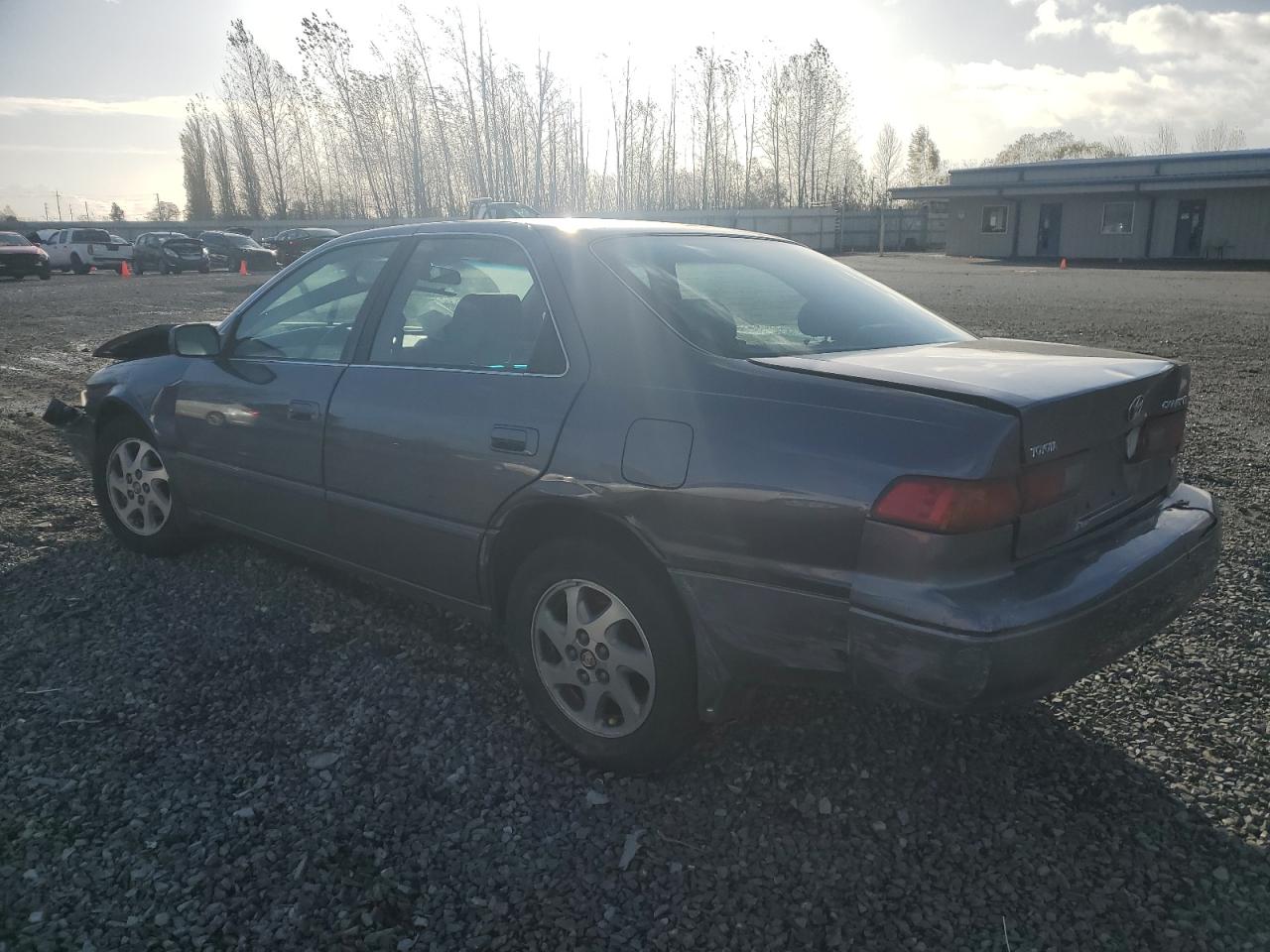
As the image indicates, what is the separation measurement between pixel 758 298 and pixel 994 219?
45883 millimetres

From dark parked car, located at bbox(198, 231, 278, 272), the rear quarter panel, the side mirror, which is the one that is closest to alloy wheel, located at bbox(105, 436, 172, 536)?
the side mirror

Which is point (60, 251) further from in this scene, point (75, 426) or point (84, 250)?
point (75, 426)

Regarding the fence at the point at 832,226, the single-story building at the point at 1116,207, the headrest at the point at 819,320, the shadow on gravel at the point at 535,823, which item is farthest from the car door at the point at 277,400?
the fence at the point at 832,226

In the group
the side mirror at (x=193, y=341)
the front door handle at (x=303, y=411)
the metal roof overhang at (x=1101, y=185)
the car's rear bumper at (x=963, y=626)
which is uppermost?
the metal roof overhang at (x=1101, y=185)

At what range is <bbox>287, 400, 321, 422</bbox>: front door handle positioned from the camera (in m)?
3.59

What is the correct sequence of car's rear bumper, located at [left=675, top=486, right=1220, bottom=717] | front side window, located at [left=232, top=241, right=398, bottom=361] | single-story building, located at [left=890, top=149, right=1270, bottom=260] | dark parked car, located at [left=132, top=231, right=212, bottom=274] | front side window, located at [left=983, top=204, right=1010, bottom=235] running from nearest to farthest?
car's rear bumper, located at [left=675, top=486, right=1220, bottom=717] < front side window, located at [left=232, top=241, right=398, bottom=361] < dark parked car, located at [left=132, top=231, right=212, bottom=274] < single-story building, located at [left=890, top=149, right=1270, bottom=260] < front side window, located at [left=983, top=204, right=1010, bottom=235]

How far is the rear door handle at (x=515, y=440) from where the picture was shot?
282cm

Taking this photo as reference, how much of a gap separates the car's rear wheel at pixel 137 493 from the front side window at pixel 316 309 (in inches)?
33.9

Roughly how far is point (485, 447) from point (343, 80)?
70.1 meters

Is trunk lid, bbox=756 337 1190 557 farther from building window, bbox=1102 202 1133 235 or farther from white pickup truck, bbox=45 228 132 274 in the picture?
building window, bbox=1102 202 1133 235

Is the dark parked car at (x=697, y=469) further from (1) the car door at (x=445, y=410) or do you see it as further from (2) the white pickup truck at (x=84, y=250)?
(2) the white pickup truck at (x=84, y=250)

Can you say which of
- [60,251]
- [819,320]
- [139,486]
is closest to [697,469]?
[819,320]

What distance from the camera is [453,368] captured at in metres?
3.20

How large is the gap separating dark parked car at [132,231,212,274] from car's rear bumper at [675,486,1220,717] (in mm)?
36595
